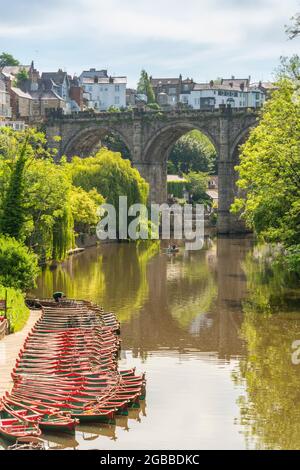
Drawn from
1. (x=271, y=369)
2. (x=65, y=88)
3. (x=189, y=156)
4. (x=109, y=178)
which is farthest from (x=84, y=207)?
(x=65, y=88)

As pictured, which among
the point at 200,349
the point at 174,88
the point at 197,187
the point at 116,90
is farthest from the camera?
the point at 174,88

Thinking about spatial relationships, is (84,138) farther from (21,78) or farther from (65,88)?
(65,88)

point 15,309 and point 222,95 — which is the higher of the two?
point 222,95

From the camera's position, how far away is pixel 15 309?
34.6 meters

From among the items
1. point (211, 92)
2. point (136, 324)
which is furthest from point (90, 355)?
point (211, 92)

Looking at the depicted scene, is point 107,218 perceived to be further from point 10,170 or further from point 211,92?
point 211,92

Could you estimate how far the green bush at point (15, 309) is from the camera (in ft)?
108

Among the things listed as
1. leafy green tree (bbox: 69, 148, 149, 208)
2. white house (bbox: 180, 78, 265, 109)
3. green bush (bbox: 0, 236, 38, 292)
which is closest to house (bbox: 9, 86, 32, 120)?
white house (bbox: 180, 78, 265, 109)

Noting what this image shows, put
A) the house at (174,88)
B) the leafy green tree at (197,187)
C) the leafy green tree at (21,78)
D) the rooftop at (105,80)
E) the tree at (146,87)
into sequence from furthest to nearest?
the house at (174,88)
the rooftop at (105,80)
the tree at (146,87)
the leafy green tree at (21,78)
the leafy green tree at (197,187)

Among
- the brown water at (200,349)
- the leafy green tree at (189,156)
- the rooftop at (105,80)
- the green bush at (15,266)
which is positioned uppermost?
the rooftop at (105,80)

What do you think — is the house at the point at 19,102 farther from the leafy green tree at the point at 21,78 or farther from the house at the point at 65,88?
the house at the point at 65,88

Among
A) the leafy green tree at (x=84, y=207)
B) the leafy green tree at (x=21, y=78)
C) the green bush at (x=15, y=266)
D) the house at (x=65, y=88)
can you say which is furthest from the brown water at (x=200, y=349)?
the house at (x=65, y=88)

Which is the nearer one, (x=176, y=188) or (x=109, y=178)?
(x=109, y=178)

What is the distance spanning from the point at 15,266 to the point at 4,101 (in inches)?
3377
